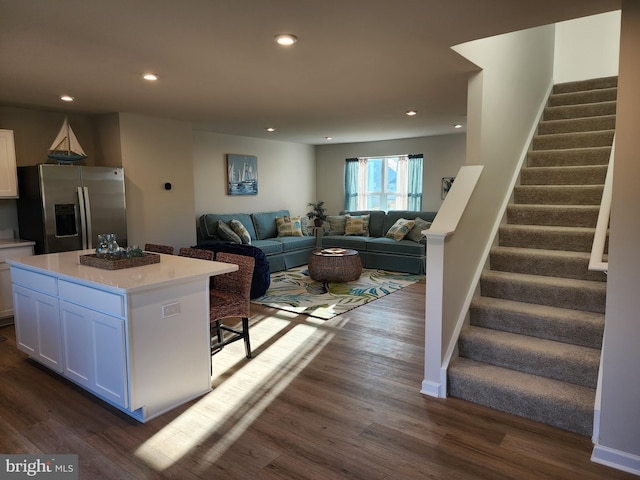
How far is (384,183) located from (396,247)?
2.09m

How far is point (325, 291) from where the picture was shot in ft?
18.9

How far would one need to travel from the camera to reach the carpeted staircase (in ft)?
8.77

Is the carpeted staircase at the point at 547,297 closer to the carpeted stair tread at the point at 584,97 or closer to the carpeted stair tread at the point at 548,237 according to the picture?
the carpeted stair tread at the point at 548,237

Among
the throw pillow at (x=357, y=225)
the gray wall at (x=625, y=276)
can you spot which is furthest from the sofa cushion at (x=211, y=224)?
the gray wall at (x=625, y=276)

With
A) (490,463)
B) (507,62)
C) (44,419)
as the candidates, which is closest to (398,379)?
(490,463)

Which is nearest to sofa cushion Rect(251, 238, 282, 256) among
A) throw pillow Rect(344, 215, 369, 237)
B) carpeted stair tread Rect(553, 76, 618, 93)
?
throw pillow Rect(344, 215, 369, 237)

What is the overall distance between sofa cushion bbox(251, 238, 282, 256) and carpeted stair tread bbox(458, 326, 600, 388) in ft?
13.8

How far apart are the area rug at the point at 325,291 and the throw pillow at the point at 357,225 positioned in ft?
3.52

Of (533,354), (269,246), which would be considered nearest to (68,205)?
(269,246)

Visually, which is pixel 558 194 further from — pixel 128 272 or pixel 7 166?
pixel 7 166

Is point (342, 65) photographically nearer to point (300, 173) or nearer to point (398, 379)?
point (398, 379)

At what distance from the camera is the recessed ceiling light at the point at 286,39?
260cm

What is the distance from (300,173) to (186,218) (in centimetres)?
359

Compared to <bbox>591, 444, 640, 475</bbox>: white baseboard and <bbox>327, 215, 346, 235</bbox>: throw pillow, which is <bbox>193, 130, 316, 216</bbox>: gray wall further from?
<bbox>591, 444, 640, 475</bbox>: white baseboard
